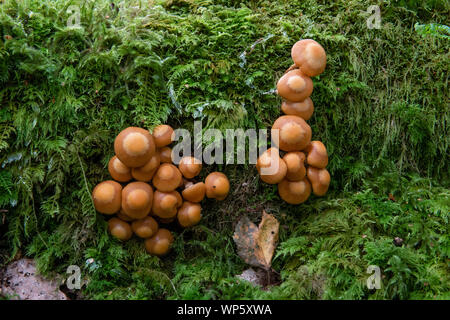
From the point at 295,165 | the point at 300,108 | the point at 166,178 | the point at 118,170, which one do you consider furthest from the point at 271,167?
the point at 118,170

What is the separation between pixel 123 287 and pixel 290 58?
87.6 inches

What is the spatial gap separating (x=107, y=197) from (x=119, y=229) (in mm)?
297

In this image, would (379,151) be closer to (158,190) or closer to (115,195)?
(158,190)

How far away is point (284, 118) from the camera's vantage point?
2.75m

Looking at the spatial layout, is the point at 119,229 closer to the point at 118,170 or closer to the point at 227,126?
the point at 118,170

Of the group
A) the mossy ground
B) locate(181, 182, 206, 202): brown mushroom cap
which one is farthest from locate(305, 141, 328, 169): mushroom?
locate(181, 182, 206, 202): brown mushroom cap

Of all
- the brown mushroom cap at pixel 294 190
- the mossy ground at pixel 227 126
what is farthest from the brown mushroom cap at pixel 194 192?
the brown mushroom cap at pixel 294 190

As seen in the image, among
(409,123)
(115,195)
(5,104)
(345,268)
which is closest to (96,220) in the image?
(115,195)

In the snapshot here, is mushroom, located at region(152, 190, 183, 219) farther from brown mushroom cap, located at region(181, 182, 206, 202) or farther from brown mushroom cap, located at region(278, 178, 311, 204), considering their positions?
brown mushroom cap, located at region(278, 178, 311, 204)

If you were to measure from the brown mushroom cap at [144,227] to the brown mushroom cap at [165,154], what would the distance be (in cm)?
45

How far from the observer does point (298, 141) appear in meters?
2.67

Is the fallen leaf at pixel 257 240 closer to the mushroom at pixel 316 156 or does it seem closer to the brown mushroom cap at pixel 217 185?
the brown mushroom cap at pixel 217 185

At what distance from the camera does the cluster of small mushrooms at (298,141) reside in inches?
105

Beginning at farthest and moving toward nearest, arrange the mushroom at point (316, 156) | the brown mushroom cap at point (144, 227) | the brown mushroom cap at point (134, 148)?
1. the mushroom at point (316, 156)
2. the brown mushroom cap at point (144, 227)
3. the brown mushroom cap at point (134, 148)
